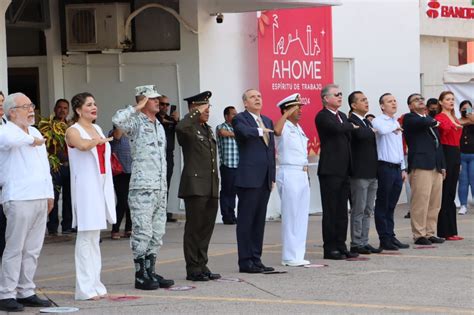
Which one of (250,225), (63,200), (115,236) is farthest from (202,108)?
(63,200)

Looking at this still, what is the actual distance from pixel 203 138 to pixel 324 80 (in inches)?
320

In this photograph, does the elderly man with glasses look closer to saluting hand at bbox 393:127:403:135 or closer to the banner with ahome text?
saluting hand at bbox 393:127:403:135

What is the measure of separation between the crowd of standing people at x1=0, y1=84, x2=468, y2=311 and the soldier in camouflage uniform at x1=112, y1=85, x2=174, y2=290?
0.01 metres

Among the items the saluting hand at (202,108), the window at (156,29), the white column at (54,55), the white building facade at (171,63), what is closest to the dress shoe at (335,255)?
the saluting hand at (202,108)

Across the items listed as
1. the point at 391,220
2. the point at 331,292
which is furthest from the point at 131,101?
the point at 331,292

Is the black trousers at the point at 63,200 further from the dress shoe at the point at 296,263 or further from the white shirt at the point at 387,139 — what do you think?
the white shirt at the point at 387,139

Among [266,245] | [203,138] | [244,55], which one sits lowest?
[266,245]

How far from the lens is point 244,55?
17484 mm

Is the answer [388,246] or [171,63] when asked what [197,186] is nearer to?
[388,246]

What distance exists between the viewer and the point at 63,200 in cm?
1555

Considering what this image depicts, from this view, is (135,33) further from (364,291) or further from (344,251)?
(364,291)

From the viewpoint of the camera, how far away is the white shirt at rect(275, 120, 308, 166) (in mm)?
12094

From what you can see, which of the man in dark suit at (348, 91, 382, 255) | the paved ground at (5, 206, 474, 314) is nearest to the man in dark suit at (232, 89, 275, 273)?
the paved ground at (5, 206, 474, 314)

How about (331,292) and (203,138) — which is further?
(203,138)
